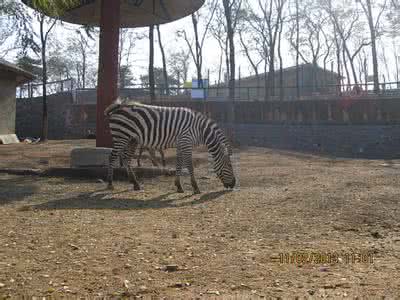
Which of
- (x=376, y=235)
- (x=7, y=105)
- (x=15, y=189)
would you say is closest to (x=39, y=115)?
(x=7, y=105)

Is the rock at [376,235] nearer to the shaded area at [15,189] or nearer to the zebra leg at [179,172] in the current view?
the zebra leg at [179,172]

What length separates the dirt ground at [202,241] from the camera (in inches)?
140

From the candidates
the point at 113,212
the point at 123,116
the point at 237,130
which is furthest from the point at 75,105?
the point at 113,212

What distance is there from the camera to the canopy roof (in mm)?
15008

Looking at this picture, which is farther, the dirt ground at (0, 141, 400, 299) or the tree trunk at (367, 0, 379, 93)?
the tree trunk at (367, 0, 379, 93)

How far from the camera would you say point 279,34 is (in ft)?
138

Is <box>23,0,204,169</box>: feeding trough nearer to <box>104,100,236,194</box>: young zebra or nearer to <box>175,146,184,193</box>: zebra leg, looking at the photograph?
<box>104,100,236,194</box>: young zebra

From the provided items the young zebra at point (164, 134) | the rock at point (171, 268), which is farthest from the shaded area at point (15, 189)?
the rock at point (171, 268)

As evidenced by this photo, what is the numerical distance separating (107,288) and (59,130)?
27415mm

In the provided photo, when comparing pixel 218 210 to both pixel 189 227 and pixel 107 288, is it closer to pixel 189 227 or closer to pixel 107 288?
pixel 189 227

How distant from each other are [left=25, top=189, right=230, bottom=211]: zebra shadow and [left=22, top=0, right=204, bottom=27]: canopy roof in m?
7.82

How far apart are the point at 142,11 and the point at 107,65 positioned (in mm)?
4395

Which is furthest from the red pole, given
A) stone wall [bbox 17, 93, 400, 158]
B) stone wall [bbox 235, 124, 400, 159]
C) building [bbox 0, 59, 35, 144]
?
stone wall [bbox 17, 93, 400, 158]

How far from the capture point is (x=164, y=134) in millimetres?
9969
